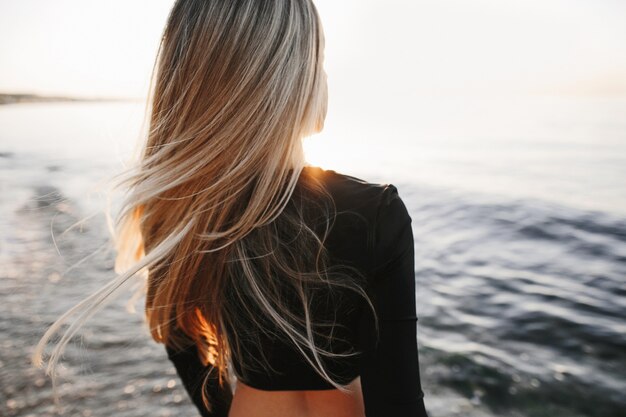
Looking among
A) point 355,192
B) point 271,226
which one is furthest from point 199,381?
point 355,192

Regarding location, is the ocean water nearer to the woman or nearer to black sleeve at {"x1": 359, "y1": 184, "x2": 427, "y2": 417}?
the woman

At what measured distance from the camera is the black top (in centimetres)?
100

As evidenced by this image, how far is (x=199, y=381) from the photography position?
5.23 feet

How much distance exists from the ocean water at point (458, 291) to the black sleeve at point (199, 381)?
44 cm

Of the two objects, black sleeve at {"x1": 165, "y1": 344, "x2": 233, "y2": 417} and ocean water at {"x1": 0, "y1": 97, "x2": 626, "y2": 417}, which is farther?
ocean water at {"x1": 0, "y1": 97, "x2": 626, "y2": 417}

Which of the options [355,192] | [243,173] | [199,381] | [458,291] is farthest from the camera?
[458,291]

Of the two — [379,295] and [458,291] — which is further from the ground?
[379,295]

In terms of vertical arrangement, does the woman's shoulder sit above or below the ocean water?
above

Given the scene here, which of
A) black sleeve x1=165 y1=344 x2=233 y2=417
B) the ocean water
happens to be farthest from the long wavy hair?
black sleeve x1=165 y1=344 x2=233 y2=417

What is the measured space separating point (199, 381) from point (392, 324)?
2.69ft

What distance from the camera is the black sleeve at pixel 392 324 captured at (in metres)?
1.00

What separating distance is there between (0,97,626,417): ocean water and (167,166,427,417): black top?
0.36 metres

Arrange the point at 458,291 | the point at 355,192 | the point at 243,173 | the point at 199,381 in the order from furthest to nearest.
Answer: the point at 458,291 → the point at 199,381 → the point at 243,173 → the point at 355,192

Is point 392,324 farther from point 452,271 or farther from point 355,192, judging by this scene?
point 452,271
